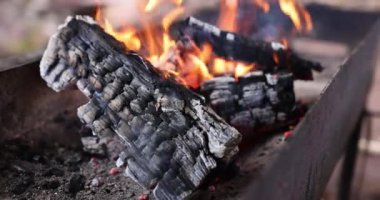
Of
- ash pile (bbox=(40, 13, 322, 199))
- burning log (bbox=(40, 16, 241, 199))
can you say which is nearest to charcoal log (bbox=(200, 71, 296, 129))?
ash pile (bbox=(40, 13, 322, 199))

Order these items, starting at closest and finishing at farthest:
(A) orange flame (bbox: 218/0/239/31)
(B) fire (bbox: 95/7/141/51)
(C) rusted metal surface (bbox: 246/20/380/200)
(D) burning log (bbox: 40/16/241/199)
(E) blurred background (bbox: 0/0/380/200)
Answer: (C) rusted metal surface (bbox: 246/20/380/200) → (D) burning log (bbox: 40/16/241/199) → (B) fire (bbox: 95/7/141/51) → (A) orange flame (bbox: 218/0/239/31) → (E) blurred background (bbox: 0/0/380/200)

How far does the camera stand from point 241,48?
2.34 meters

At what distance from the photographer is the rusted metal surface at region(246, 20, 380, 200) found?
1104 millimetres

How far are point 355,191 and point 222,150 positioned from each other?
9.60 ft

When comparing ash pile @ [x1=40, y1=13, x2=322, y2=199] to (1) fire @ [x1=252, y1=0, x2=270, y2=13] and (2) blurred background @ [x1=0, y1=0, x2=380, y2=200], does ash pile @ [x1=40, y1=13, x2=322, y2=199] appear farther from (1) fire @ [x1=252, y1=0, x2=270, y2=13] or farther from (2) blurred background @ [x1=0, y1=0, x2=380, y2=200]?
(2) blurred background @ [x1=0, y1=0, x2=380, y2=200]

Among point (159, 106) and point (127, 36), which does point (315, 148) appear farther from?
point (127, 36)

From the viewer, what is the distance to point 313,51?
411 cm

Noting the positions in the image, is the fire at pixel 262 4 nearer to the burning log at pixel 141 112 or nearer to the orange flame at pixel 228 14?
the orange flame at pixel 228 14

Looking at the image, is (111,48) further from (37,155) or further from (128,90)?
(37,155)

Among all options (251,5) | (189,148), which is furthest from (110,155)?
(251,5)

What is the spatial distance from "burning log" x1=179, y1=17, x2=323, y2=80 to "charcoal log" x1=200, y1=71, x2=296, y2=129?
19cm

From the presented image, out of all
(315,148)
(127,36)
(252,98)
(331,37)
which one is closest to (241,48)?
(252,98)

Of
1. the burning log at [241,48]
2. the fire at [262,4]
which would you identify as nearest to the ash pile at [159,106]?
the burning log at [241,48]

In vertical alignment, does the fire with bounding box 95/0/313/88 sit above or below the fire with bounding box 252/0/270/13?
below
